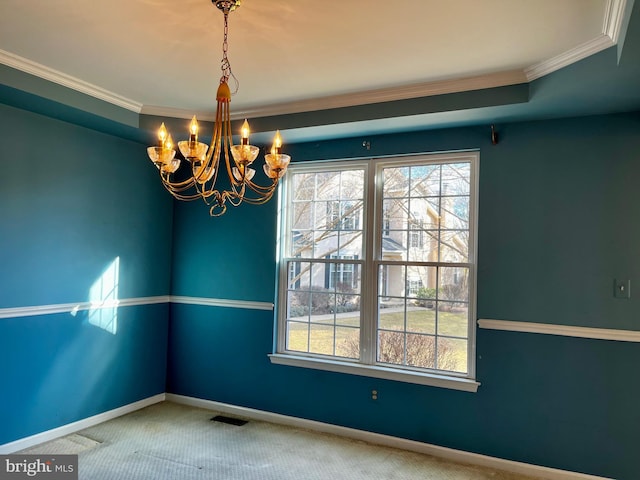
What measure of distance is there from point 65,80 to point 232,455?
2808 mm

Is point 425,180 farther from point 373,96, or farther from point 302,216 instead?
point 302,216

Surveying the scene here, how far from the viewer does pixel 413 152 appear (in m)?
3.51

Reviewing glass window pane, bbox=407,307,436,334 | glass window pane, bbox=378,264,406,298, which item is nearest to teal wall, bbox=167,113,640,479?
glass window pane, bbox=407,307,436,334

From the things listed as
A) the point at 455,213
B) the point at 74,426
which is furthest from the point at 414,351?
the point at 74,426

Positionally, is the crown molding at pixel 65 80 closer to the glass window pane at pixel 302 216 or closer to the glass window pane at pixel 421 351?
the glass window pane at pixel 302 216

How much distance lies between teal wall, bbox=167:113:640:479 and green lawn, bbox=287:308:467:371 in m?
0.19

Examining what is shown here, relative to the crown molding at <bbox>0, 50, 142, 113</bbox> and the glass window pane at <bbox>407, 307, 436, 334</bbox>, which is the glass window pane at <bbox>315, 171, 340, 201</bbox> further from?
the crown molding at <bbox>0, 50, 142, 113</bbox>

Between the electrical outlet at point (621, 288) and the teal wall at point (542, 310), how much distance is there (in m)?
0.03

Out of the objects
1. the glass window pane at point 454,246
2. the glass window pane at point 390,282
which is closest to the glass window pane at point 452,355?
the glass window pane at point 390,282

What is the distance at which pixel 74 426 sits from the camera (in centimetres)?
356

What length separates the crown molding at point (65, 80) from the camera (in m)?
2.73

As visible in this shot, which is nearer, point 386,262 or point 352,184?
point 386,262

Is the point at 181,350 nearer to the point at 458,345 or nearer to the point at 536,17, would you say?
the point at 458,345

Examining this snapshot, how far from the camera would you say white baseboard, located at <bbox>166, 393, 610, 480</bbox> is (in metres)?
3.00
